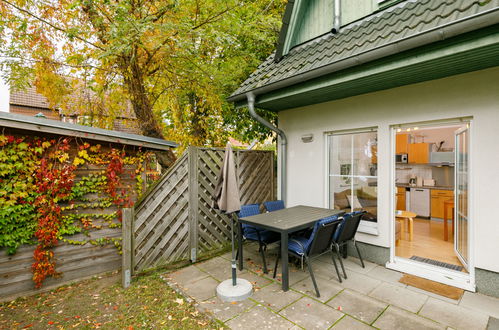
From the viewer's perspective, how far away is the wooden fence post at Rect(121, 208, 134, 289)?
3.62 m

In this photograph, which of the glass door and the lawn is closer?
the lawn

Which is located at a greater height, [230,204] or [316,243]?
[230,204]

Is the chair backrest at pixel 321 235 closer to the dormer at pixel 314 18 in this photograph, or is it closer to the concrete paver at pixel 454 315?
the concrete paver at pixel 454 315

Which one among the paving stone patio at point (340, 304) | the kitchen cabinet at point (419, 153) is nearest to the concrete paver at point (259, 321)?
the paving stone patio at point (340, 304)

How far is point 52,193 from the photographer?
352cm

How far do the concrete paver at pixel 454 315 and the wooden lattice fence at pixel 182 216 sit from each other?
137 inches

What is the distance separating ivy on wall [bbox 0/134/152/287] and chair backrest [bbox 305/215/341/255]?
3.15 meters

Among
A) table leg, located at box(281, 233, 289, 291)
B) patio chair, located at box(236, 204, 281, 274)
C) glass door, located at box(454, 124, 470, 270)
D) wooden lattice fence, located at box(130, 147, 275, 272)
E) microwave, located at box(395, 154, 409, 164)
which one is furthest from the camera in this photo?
microwave, located at box(395, 154, 409, 164)

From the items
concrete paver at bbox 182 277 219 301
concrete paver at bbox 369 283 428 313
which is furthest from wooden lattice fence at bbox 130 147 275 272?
concrete paver at bbox 369 283 428 313

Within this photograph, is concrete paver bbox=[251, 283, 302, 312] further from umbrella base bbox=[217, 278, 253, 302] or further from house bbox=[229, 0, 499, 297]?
house bbox=[229, 0, 499, 297]

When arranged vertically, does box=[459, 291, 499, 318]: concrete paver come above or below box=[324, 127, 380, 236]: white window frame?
below

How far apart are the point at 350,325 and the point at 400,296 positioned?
107cm

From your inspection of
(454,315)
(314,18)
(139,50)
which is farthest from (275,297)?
(139,50)

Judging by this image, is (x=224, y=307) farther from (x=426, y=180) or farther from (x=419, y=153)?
(x=419, y=153)
